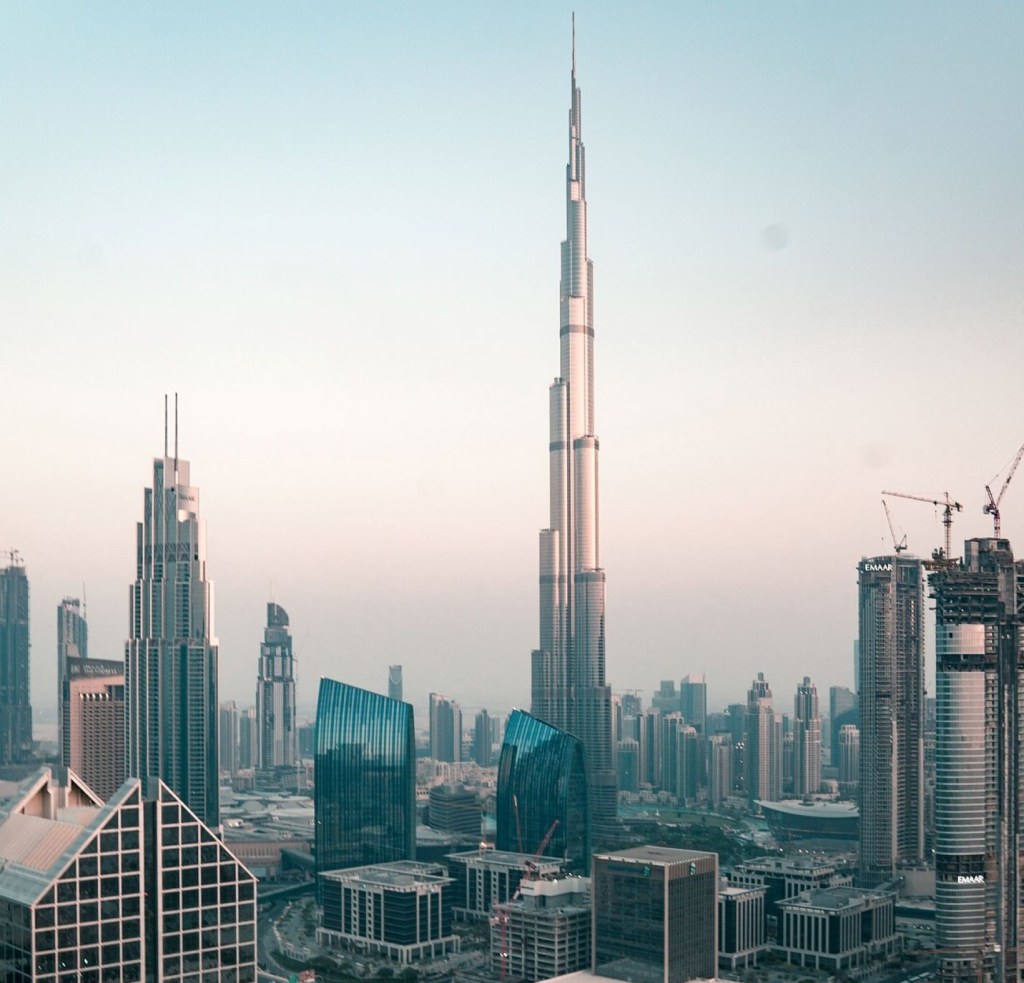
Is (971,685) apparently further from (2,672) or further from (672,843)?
(2,672)

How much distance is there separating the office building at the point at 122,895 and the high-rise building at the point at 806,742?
59.7m

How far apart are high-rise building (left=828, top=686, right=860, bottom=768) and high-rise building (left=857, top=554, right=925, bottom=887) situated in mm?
28798

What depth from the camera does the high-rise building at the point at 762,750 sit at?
71000 millimetres

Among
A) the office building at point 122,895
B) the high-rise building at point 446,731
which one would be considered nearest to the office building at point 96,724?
the office building at point 122,895

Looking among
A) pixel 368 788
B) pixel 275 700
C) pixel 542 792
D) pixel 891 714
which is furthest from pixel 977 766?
pixel 275 700

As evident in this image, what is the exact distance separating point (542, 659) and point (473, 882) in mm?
24825

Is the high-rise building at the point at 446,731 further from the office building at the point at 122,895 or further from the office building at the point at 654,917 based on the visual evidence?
the office building at the point at 122,895

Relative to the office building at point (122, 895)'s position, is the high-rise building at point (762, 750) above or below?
below

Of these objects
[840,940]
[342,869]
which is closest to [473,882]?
[342,869]

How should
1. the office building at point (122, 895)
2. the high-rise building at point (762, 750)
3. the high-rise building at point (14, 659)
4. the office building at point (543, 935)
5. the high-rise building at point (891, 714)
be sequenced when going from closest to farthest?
the office building at point (122, 895) < the office building at point (543, 935) < the high-rise building at point (891, 714) < the high-rise building at point (14, 659) < the high-rise building at point (762, 750)

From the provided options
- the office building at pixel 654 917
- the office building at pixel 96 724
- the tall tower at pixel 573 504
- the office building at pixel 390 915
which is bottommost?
the office building at pixel 390 915

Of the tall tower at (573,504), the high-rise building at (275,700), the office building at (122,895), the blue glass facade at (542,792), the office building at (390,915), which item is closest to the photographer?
the office building at (122,895)

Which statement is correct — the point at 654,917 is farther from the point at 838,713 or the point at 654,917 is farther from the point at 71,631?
the point at 838,713

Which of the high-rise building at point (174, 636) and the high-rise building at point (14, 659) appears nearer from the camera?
the high-rise building at point (174, 636)
